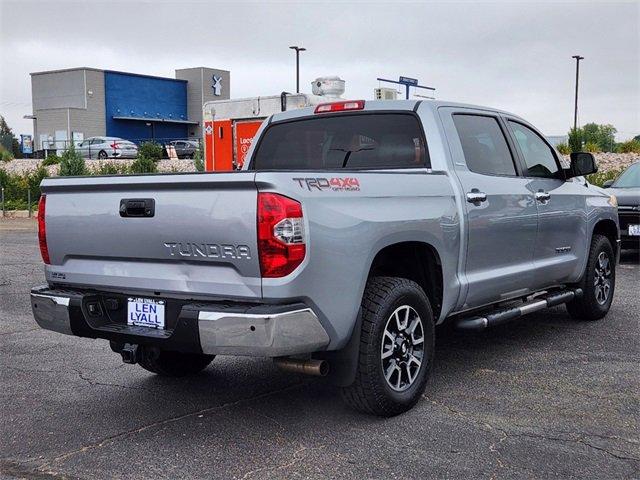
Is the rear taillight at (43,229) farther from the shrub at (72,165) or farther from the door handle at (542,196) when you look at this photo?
the shrub at (72,165)

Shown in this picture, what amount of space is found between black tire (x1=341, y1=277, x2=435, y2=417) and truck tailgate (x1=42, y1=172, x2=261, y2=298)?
80cm

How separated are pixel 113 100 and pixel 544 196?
5340 centimetres

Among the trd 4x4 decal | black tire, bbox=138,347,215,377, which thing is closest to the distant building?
black tire, bbox=138,347,215,377

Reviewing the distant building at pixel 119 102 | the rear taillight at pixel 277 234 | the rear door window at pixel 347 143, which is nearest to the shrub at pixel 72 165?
the rear door window at pixel 347 143

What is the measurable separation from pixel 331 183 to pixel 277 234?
0.51 meters

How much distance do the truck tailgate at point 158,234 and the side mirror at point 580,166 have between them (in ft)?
12.8

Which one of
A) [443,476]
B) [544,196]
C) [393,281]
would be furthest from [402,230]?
[544,196]

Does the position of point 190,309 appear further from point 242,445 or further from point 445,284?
point 445,284

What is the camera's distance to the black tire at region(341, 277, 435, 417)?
4.60 metres

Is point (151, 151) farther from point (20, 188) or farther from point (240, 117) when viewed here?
point (240, 117)

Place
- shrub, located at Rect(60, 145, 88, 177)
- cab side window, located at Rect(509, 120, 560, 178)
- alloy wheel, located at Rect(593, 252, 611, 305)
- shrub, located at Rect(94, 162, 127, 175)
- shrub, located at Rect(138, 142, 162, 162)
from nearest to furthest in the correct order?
cab side window, located at Rect(509, 120, 560, 178)
alloy wheel, located at Rect(593, 252, 611, 305)
shrub, located at Rect(60, 145, 88, 177)
shrub, located at Rect(94, 162, 127, 175)
shrub, located at Rect(138, 142, 162, 162)

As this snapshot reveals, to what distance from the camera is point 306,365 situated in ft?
14.7

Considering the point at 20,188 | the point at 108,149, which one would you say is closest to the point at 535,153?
the point at 20,188

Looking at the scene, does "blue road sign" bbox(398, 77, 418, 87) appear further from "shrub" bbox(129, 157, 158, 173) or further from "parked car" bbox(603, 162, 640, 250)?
"shrub" bbox(129, 157, 158, 173)
